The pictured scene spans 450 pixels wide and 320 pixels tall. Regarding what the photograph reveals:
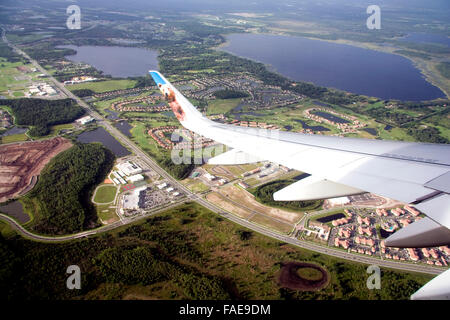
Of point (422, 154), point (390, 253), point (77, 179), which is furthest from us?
point (77, 179)

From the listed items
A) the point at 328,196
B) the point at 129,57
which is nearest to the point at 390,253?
the point at 328,196

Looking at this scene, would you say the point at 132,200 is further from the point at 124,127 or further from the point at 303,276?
the point at 124,127

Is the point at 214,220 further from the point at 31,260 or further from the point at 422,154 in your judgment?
the point at 422,154

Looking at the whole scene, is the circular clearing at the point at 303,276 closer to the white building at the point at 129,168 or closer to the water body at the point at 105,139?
the white building at the point at 129,168

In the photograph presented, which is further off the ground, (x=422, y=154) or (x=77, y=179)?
(x=422, y=154)

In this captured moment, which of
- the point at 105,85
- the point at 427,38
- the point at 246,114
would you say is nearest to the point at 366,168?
the point at 246,114

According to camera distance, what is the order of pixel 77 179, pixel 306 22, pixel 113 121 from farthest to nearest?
pixel 306 22, pixel 113 121, pixel 77 179
